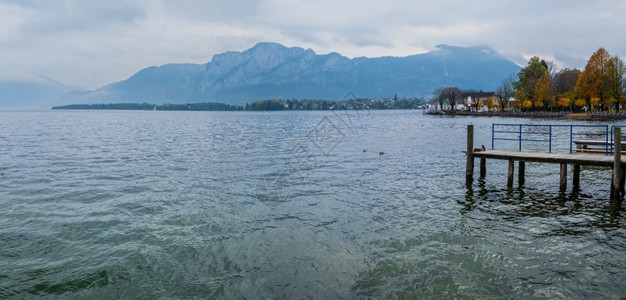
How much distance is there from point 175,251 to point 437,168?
21650mm

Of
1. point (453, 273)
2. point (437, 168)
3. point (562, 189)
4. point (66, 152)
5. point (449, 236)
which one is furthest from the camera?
point (66, 152)

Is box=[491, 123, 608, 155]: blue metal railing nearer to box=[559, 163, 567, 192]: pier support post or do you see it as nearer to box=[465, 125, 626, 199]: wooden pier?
box=[465, 125, 626, 199]: wooden pier

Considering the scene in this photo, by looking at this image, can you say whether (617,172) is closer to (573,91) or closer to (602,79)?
(602,79)

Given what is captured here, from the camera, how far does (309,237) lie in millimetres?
14289

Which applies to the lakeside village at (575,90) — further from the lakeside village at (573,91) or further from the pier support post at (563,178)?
the pier support post at (563,178)

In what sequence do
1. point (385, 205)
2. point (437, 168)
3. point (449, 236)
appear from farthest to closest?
point (437, 168) < point (385, 205) < point (449, 236)

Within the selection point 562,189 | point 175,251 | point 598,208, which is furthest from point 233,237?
point 562,189

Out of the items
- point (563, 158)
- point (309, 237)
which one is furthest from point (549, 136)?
point (309, 237)

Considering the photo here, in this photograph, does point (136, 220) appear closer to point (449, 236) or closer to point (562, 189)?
point (449, 236)

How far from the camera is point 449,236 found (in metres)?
14.1

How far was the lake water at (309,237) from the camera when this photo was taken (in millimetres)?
10570

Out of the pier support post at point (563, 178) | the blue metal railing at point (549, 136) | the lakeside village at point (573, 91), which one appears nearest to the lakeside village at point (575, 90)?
the lakeside village at point (573, 91)

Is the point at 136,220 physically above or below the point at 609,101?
below

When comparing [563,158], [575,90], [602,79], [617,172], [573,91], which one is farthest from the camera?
[573,91]
